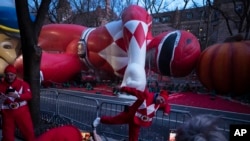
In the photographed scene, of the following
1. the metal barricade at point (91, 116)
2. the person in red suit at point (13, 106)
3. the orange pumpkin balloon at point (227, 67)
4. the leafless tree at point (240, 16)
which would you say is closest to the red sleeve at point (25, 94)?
the person in red suit at point (13, 106)

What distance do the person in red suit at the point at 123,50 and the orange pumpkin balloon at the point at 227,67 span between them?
0.65 meters

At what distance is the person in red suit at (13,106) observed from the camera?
527cm

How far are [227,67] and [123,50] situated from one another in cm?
393

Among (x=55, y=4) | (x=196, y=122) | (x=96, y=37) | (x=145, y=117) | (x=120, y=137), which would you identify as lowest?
(x=120, y=137)

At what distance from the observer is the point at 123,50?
A: 41.1 ft

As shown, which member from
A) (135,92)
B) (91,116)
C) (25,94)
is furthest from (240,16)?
(25,94)

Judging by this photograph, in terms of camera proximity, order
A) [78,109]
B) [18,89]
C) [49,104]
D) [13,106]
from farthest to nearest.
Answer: [49,104]
[78,109]
[18,89]
[13,106]

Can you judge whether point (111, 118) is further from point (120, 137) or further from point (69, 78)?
point (69, 78)

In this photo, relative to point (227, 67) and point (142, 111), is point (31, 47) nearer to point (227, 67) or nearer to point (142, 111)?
point (142, 111)

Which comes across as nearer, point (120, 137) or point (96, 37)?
point (120, 137)

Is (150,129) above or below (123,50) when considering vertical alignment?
below

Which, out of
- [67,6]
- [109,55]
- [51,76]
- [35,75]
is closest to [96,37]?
[109,55]

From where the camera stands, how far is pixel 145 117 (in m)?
4.65

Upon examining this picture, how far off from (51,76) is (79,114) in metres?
7.53
